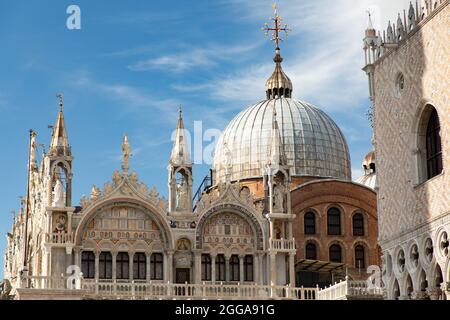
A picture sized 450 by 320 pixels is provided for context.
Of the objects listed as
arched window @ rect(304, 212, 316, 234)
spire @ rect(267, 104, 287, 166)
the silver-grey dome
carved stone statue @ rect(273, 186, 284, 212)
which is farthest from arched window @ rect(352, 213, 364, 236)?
carved stone statue @ rect(273, 186, 284, 212)

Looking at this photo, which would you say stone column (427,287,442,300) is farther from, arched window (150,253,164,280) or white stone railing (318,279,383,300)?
arched window (150,253,164,280)

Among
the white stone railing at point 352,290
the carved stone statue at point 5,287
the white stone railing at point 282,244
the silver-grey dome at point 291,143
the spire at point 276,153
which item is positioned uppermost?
the silver-grey dome at point 291,143

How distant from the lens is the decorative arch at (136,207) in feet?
131

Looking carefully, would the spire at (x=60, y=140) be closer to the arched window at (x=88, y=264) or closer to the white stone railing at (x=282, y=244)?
the arched window at (x=88, y=264)

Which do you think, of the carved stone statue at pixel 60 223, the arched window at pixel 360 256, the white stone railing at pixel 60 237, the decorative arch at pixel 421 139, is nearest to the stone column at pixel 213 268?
the white stone railing at pixel 60 237

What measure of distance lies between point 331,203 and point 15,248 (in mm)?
18084

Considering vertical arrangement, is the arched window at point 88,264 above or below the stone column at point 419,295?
above

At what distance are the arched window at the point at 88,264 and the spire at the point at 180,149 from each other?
5123 mm

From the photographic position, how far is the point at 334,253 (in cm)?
4684

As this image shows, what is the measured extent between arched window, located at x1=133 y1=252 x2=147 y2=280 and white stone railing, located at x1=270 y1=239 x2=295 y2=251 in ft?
16.9

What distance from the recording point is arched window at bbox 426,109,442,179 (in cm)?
2778

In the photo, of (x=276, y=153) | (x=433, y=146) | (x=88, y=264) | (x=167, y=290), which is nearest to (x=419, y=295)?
(x=433, y=146)

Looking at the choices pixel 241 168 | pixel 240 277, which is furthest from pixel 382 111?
pixel 241 168
